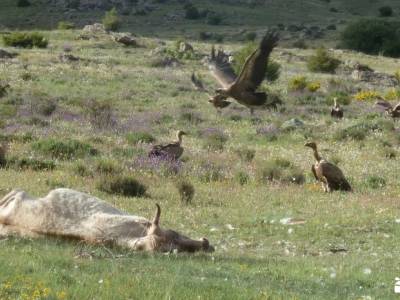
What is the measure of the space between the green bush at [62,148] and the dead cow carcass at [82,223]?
12102 mm

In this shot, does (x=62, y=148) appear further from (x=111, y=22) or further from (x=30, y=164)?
(x=111, y=22)

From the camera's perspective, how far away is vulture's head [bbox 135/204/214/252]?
9969 mm

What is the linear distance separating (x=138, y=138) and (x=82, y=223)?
54.0 ft

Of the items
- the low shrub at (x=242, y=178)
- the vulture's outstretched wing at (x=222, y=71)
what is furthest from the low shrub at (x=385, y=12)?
the vulture's outstretched wing at (x=222, y=71)

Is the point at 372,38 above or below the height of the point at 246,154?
below

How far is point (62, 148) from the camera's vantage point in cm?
2300

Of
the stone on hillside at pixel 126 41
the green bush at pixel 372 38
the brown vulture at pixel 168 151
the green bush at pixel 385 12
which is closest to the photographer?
the brown vulture at pixel 168 151

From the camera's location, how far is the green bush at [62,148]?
2259 centimetres

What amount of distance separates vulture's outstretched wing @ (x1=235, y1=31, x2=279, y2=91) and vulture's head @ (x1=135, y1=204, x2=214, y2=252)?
5.65 m

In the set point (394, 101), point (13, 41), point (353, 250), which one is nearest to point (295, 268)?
point (353, 250)

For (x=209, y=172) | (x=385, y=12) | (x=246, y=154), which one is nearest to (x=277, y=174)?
(x=209, y=172)

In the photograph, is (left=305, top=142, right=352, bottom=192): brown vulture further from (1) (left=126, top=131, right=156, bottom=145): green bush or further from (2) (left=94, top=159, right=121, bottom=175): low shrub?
(1) (left=126, top=131, right=156, bottom=145): green bush

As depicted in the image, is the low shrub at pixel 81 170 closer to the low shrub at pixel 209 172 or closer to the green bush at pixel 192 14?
the low shrub at pixel 209 172

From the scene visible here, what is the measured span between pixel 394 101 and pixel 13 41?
27512mm
